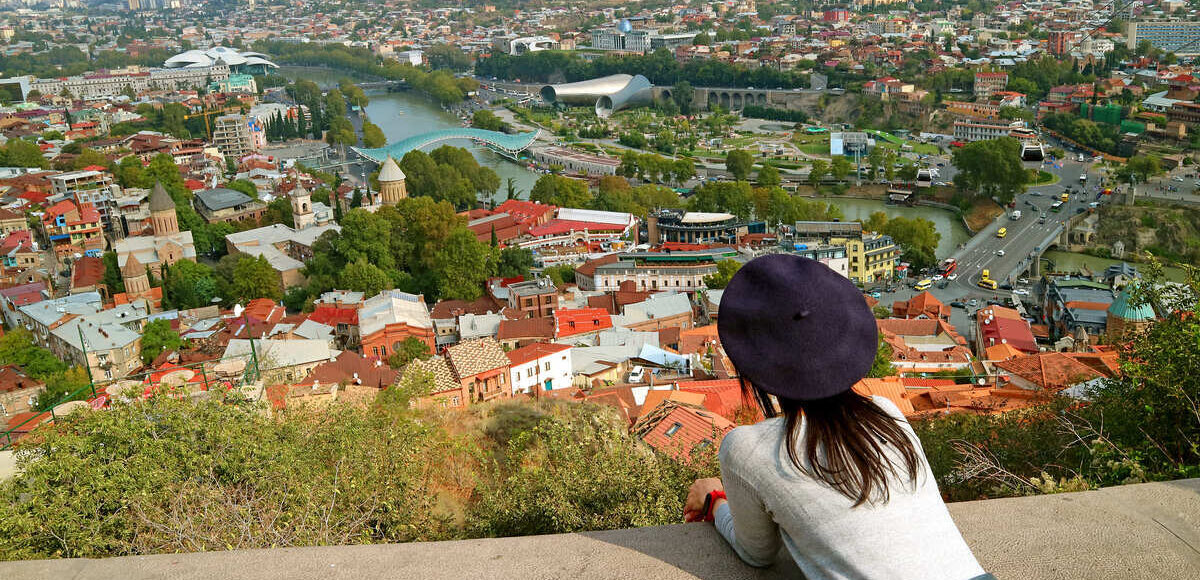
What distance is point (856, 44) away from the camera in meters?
25.7

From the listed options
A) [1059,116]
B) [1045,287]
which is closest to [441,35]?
[1059,116]

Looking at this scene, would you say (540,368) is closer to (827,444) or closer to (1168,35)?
(827,444)

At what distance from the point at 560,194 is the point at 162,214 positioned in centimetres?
470

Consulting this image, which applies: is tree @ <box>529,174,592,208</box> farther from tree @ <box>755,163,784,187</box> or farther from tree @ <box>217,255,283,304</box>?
tree @ <box>217,255,283,304</box>

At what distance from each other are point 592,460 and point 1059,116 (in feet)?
56.3

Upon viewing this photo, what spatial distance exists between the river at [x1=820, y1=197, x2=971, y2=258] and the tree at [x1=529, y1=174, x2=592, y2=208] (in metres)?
3.56

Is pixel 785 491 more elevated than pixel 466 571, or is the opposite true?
pixel 785 491

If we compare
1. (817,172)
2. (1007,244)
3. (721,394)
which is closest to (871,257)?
(1007,244)

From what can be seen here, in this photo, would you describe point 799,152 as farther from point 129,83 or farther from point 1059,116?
point 129,83

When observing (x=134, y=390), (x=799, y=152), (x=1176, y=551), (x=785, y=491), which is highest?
(x=785, y=491)

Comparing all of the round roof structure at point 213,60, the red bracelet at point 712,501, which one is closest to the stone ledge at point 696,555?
the red bracelet at point 712,501

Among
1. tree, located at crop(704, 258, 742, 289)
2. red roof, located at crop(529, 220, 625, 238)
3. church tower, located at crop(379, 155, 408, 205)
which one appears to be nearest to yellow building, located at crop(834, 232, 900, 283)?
tree, located at crop(704, 258, 742, 289)

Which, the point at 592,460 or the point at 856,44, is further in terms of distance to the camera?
the point at 856,44

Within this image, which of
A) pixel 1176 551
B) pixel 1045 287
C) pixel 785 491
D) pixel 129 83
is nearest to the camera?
pixel 785 491
